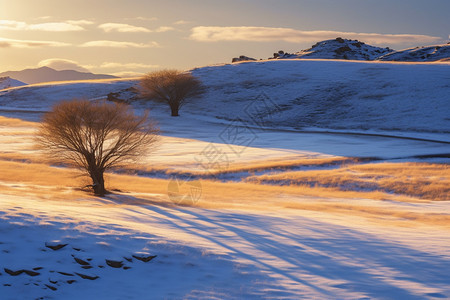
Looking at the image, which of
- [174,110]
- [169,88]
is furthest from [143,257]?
[169,88]

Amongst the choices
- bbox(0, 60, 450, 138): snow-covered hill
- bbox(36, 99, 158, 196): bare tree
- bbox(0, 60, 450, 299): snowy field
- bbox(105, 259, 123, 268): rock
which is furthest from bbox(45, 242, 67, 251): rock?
bbox(0, 60, 450, 138): snow-covered hill

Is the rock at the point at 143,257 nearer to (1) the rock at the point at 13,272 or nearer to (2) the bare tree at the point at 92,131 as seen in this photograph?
(1) the rock at the point at 13,272

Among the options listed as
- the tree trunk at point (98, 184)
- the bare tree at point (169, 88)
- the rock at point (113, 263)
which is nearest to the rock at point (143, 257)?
the rock at point (113, 263)

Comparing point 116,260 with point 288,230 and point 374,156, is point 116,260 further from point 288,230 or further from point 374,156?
point 374,156

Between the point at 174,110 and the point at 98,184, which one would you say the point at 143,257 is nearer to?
the point at 98,184

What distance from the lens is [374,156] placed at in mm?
37500

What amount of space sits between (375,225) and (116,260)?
10567mm

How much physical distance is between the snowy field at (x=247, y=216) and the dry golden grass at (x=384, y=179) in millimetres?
116

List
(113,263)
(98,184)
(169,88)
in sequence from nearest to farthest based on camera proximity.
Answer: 1. (113,263)
2. (98,184)
3. (169,88)

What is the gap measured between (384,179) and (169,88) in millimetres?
50906

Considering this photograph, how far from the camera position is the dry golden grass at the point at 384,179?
26873 mm

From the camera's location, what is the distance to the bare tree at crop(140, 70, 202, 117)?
7388 cm

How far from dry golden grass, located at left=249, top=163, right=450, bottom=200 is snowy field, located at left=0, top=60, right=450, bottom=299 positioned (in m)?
0.12

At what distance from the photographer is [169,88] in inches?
2936
